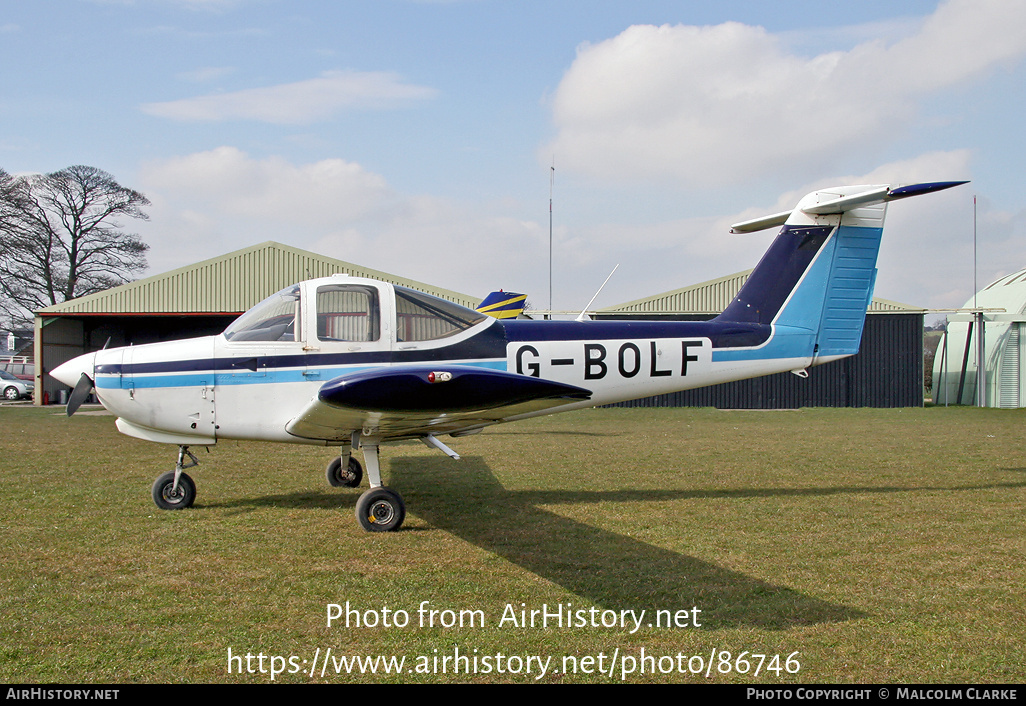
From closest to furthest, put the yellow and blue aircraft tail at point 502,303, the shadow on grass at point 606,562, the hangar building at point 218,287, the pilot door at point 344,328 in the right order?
the shadow on grass at point 606,562 → the pilot door at point 344,328 → the yellow and blue aircraft tail at point 502,303 → the hangar building at point 218,287

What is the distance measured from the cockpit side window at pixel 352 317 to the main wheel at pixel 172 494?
2071 millimetres

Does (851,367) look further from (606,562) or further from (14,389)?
(14,389)

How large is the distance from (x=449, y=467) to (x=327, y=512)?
305 centimetres

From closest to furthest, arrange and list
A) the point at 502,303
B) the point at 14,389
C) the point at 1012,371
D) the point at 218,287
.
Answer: the point at 502,303 → the point at 1012,371 → the point at 218,287 → the point at 14,389

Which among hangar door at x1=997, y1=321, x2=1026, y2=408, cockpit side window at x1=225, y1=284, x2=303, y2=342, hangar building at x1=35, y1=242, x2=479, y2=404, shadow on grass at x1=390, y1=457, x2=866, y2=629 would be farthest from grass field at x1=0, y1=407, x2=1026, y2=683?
hangar door at x1=997, y1=321, x2=1026, y2=408

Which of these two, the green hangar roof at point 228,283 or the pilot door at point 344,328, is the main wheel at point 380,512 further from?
the green hangar roof at point 228,283

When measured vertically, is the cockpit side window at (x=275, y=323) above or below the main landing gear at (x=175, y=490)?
above

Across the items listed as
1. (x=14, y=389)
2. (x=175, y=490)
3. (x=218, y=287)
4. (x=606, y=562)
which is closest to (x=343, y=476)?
(x=175, y=490)

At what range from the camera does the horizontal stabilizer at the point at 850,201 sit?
22.9 ft

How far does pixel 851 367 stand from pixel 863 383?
68 cm

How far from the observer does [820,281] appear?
7.70 meters

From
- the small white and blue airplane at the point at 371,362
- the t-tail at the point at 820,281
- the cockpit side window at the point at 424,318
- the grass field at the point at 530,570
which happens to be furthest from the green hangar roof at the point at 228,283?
the cockpit side window at the point at 424,318
